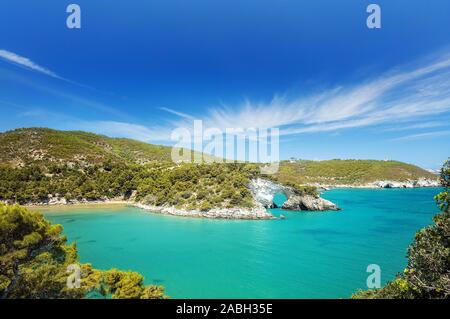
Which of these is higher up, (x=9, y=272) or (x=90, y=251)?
(x=9, y=272)

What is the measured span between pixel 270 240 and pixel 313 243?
4.73 metres

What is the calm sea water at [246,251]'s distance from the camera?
1755cm

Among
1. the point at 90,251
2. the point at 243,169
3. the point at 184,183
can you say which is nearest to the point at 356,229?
the point at 243,169

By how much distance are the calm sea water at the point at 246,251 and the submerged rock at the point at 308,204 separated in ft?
25.3

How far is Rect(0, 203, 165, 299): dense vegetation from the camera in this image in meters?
9.08

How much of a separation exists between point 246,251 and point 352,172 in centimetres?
14431

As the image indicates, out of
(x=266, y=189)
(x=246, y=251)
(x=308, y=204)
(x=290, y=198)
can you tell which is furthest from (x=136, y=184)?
(x=246, y=251)

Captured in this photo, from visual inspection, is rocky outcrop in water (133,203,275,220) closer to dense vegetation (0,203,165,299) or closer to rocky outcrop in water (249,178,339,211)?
rocky outcrop in water (249,178,339,211)

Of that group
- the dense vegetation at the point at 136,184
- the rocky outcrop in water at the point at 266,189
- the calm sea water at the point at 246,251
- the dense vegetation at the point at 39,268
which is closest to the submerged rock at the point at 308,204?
the rocky outcrop in water at the point at 266,189

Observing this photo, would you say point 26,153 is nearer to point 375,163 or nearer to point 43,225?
point 43,225

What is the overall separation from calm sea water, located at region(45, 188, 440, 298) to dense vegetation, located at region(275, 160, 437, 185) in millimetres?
100228

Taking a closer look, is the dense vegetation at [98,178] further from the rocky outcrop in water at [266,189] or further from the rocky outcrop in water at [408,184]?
the rocky outcrop in water at [408,184]

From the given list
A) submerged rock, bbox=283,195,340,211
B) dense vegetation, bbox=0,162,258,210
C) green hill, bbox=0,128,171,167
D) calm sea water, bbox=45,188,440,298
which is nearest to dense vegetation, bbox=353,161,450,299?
calm sea water, bbox=45,188,440,298
